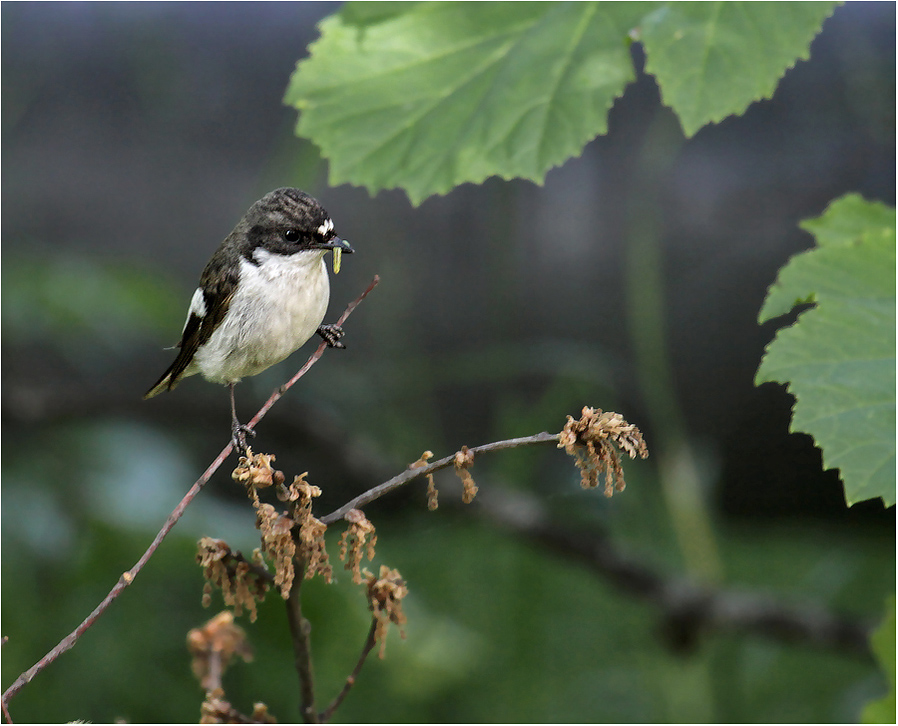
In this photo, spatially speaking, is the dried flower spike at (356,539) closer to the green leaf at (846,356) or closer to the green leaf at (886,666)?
the green leaf at (846,356)

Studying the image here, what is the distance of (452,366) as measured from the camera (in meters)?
1.60

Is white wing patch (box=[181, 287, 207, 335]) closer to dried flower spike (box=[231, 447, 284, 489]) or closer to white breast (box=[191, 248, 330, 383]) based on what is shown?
white breast (box=[191, 248, 330, 383])

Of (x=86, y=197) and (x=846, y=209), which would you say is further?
(x=86, y=197)

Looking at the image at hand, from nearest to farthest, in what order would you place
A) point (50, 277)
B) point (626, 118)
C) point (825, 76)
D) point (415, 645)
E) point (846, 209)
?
point (846, 209), point (415, 645), point (50, 277), point (825, 76), point (626, 118)

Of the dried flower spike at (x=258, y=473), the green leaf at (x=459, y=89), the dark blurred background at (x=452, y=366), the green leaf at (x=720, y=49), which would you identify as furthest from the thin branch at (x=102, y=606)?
the dark blurred background at (x=452, y=366)

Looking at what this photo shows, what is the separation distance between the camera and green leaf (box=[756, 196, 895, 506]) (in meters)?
0.48

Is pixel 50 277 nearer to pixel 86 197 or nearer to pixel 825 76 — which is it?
pixel 86 197

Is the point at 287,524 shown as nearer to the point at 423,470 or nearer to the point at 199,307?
the point at 423,470

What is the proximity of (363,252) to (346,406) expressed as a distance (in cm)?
29

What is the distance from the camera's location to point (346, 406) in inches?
63.1

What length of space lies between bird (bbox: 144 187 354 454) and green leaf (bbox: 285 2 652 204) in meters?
0.14

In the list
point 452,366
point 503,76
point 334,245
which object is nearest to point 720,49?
point 503,76

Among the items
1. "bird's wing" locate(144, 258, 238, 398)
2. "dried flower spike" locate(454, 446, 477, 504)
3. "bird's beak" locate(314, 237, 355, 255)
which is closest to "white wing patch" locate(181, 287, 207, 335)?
"bird's wing" locate(144, 258, 238, 398)

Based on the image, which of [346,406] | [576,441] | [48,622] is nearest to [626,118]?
[346,406]
